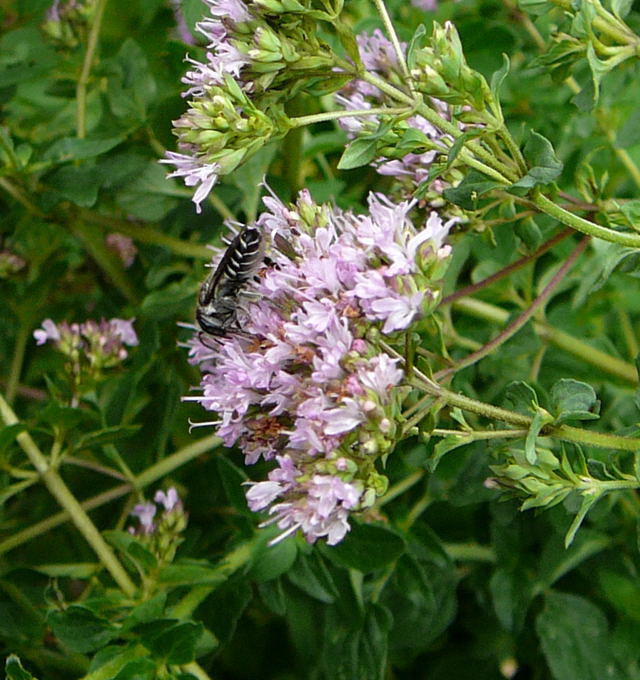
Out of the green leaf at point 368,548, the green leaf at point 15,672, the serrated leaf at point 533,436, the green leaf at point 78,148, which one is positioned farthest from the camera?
the green leaf at point 78,148

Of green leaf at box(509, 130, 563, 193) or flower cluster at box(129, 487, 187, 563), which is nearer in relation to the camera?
green leaf at box(509, 130, 563, 193)

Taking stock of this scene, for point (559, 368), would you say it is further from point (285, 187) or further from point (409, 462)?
point (285, 187)

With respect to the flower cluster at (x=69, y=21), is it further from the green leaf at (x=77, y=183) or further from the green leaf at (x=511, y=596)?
the green leaf at (x=511, y=596)

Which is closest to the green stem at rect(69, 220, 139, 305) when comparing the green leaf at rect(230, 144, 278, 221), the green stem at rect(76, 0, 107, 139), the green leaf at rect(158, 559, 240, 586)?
the green stem at rect(76, 0, 107, 139)

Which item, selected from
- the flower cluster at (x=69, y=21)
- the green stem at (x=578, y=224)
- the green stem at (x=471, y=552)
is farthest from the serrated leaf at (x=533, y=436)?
the flower cluster at (x=69, y=21)

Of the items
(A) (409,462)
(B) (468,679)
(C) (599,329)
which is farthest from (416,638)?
(C) (599,329)

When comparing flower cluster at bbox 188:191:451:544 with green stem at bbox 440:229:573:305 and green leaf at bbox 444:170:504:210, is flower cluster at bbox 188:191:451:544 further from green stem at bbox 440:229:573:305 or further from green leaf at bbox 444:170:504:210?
green stem at bbox 440:229:573:305
